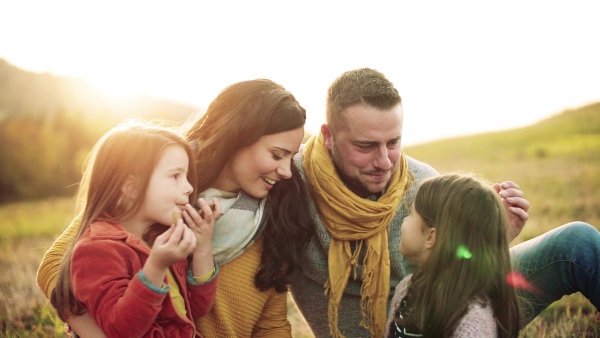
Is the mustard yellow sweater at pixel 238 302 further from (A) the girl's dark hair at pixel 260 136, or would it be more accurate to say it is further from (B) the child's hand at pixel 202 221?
(B) the child's hand at pixel 202 221

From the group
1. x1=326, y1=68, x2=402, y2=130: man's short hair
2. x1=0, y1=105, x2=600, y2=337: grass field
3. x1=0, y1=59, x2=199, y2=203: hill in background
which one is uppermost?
x1=326, y1=68, x2=402, y2=130: man's short hair

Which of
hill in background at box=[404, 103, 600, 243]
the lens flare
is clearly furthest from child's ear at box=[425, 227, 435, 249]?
hill in background at box=[404, 103, 600, 243]

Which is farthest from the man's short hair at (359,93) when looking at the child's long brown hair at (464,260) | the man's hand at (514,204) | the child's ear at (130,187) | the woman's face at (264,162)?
the child's ear at (130,187)

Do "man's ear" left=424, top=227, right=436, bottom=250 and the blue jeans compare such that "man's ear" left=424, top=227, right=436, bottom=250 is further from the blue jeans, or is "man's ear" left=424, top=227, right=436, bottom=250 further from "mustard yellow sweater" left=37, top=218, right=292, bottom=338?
"mustard yellow sweater" left=37, top=218, right=292, bottom=338

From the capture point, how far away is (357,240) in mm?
3951

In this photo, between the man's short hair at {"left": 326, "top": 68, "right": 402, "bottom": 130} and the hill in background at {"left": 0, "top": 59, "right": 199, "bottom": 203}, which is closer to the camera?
the man's short hair at {"left": 326, "top": 68, "right": 402, "bottom": 130}

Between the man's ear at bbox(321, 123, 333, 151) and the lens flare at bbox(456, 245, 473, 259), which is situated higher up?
the man's ear at bbox(321, 123, 333, 151)

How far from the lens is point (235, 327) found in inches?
143

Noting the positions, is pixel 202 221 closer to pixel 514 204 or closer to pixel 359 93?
pixel 359 93

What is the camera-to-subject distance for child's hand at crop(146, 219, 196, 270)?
2535mm

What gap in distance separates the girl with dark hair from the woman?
929 millimetres

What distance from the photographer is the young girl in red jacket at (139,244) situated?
8.38 ft

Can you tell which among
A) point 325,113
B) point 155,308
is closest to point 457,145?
point 325,113

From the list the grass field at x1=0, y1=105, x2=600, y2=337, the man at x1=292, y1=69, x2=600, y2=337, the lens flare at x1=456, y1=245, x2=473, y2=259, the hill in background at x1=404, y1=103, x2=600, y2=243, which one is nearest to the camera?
the lens flare at x1=456, y1=245, x2=473, y2=259
